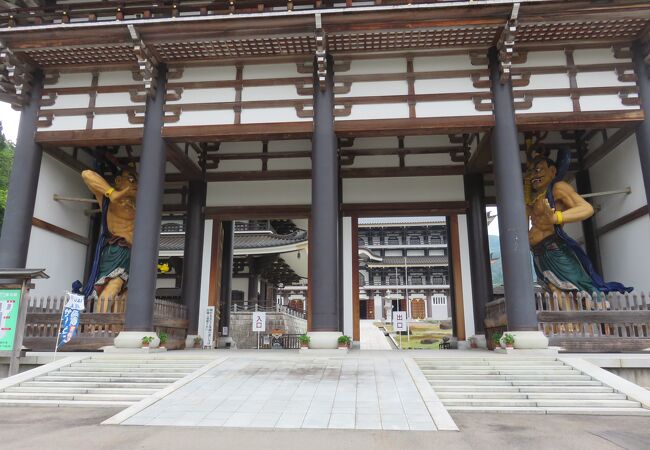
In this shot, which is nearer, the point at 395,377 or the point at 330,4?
the point at 395,377

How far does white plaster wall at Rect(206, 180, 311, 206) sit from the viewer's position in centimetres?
1391

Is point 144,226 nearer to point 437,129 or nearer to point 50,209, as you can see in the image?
point 50,209

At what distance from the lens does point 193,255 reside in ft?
44.2

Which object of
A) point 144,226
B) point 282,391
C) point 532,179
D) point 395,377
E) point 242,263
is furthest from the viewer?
point 242,263

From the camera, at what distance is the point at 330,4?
11.3m

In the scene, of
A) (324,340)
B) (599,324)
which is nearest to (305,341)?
(324,340)

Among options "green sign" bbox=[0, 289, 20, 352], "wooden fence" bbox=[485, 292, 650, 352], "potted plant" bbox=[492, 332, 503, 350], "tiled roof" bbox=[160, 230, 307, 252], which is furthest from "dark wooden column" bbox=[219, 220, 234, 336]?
"wooden fence" bbox=[485, 292, 650, 352]

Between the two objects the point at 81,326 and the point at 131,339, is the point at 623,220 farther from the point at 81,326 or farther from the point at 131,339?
the point at 81,326

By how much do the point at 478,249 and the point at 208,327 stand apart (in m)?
7.80

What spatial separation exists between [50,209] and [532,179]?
12.5 m

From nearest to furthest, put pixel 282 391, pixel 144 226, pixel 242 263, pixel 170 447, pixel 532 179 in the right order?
pixel 170 447, pixel 282 391, pixel 144 226, pixel 532 179, pixel 242 263

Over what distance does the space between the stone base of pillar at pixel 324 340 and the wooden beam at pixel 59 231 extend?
763cm

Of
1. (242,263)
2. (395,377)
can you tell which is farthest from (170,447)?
(242,263)

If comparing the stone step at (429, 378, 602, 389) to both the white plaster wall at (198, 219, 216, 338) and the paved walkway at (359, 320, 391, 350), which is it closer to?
the white plaster wall at (198, 219, 216, 338)
